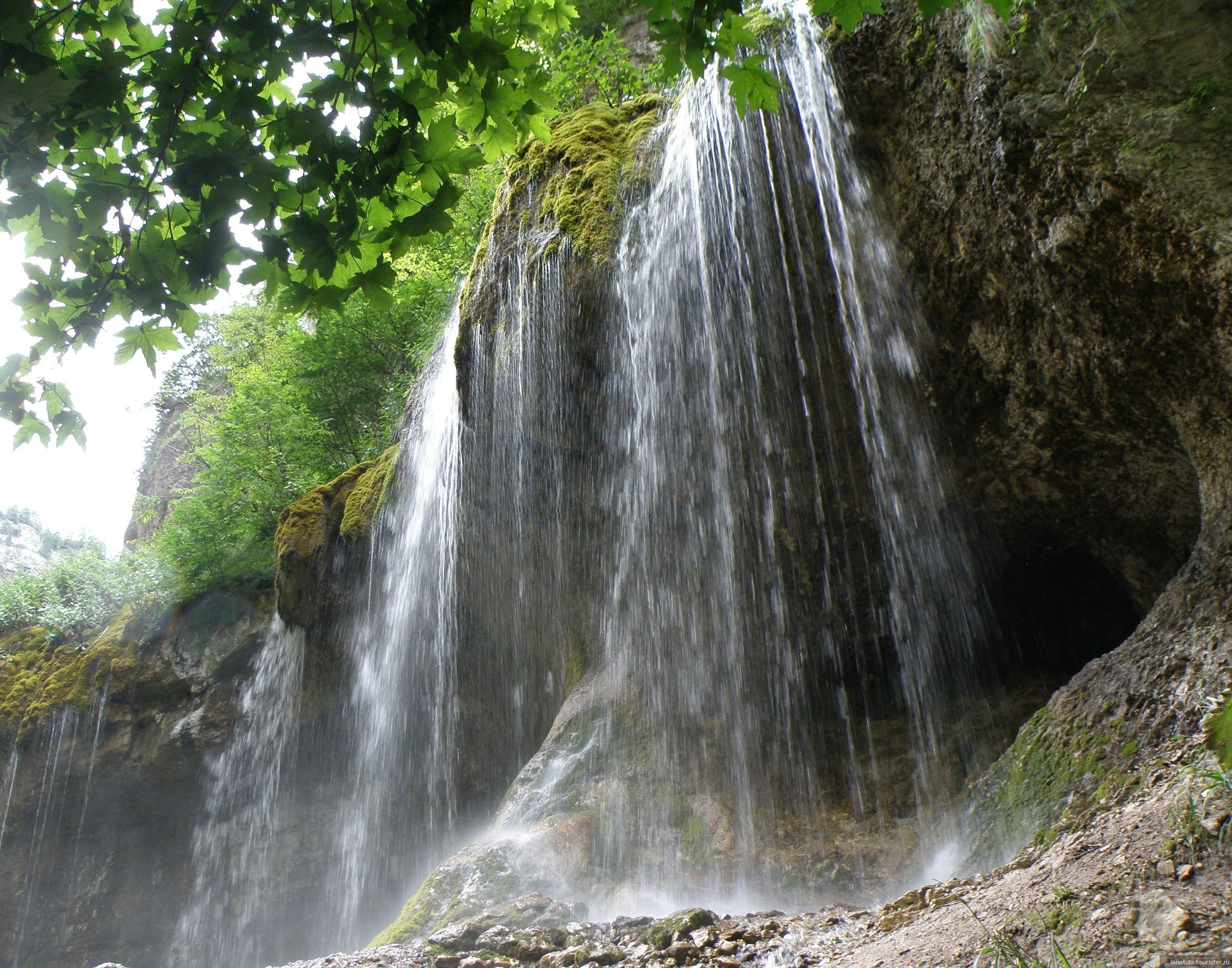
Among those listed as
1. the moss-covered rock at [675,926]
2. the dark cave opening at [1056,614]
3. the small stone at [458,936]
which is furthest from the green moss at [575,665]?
the moss-covered rock at [675,926]

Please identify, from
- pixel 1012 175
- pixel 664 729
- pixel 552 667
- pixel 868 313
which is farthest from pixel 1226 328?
pixel 552 667

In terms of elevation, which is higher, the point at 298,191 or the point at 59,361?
the point at 298,191

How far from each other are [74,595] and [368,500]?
7.43 m

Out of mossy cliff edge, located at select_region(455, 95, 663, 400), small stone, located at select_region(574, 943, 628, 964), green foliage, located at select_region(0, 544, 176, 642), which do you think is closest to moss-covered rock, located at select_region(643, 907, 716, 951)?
small stone, located at select_region(574, 943, 628, 964)

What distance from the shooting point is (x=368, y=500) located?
393 inches

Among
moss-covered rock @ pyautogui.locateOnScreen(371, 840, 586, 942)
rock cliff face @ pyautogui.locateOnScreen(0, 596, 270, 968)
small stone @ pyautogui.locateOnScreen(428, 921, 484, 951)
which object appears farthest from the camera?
rock cliff face @ pyautogui.locateOnScreen(0, 596, 270, 968)

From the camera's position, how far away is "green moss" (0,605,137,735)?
38.9 ft

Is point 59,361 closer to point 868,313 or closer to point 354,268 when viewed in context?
point 354,268

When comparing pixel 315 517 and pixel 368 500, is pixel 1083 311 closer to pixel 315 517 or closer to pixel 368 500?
pixel 368 500

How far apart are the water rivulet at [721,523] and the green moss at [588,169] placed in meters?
0.14

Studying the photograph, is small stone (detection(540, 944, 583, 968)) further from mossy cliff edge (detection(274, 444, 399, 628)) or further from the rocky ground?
mossy cliff edge (detection(274, 444, 399, 628))

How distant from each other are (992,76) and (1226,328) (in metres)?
1.71

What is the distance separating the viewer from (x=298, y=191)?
253cm

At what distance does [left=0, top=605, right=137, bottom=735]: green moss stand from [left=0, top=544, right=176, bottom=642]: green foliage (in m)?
0.26
